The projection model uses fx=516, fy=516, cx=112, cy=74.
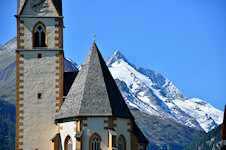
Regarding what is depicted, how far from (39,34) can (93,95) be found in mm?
9809

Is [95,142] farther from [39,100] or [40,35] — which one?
[40,35]

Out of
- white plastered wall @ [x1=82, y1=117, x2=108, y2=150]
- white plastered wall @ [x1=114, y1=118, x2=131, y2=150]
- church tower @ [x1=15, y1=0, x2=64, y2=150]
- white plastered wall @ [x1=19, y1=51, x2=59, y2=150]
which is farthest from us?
church tower @ [x1=15, y1=0, x2=64, y2=150]

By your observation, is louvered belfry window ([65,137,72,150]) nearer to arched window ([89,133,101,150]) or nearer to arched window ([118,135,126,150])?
arched window ([89,133,101,150])

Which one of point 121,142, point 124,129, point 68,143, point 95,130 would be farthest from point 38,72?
point 121,142

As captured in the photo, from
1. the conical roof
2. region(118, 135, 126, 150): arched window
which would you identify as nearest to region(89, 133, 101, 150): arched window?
the conical roof

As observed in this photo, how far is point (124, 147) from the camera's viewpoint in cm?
4844

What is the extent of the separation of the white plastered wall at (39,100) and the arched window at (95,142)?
5512mm

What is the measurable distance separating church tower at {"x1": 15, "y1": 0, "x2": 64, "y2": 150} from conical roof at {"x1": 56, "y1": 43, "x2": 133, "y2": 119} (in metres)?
1.91

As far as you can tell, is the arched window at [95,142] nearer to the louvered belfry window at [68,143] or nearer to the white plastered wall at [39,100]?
the louvered belfry window at [68,143]

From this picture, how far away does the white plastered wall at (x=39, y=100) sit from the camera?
5106cm

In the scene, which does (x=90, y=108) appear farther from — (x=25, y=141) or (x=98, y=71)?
(x=25, y=141)

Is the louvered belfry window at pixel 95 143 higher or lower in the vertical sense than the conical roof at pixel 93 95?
lower

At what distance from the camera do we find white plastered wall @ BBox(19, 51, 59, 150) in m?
51.1

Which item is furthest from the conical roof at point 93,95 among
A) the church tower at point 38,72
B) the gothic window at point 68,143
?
the gothic window at point 68,143
